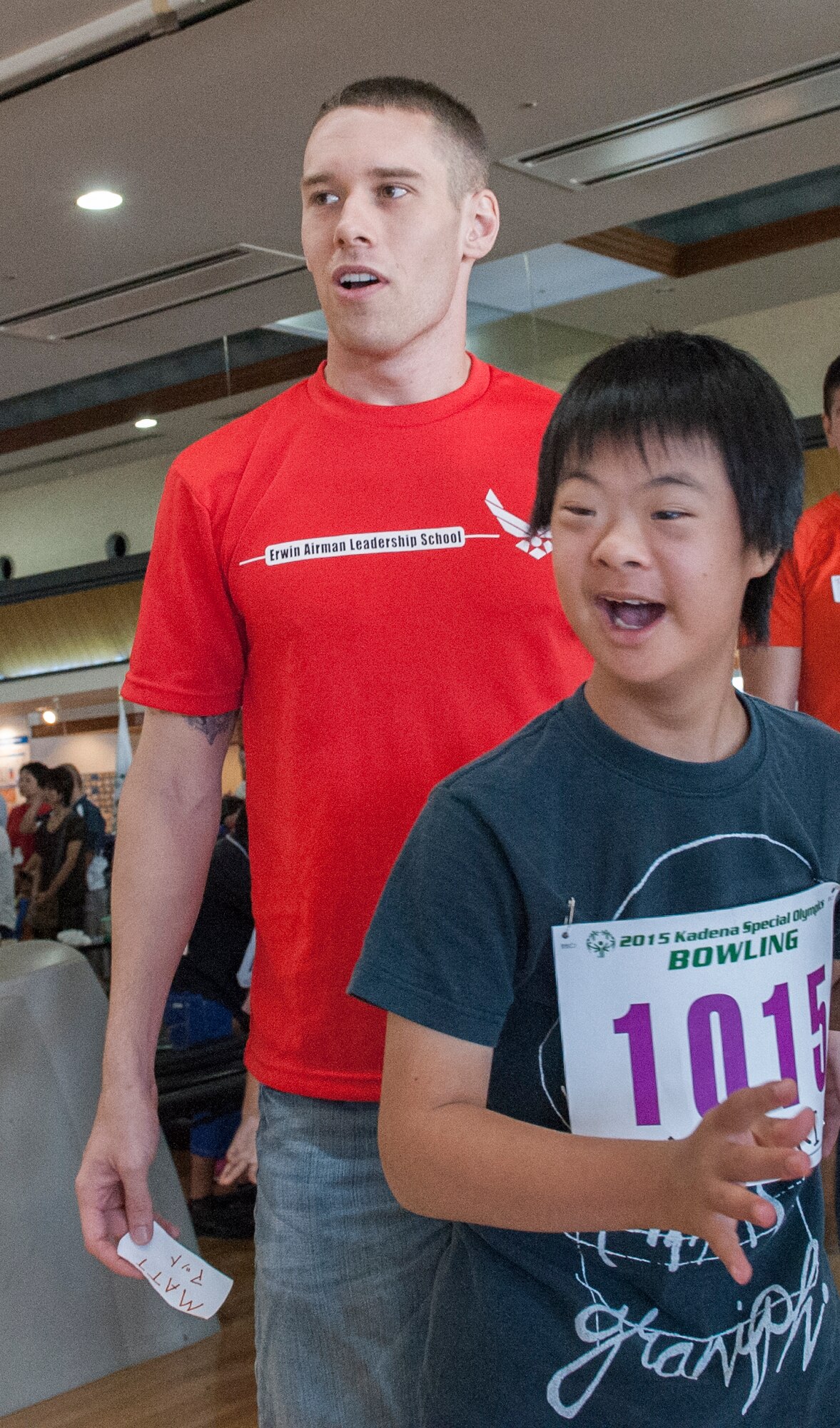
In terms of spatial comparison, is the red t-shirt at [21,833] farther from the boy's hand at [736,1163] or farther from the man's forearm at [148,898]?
the boy's hand at [736,1163]

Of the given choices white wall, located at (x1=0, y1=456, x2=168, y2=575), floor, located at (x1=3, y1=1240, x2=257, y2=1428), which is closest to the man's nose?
floor, located at (x1=3, y1=1240, x2=257, y2=1428)

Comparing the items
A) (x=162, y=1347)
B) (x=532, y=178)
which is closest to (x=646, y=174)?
(x=532, y=178)

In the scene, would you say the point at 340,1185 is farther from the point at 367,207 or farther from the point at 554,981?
the point at 367,207

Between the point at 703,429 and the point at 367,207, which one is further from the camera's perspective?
the point at 367,207

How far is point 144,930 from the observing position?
143cm

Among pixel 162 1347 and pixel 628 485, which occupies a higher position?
pixel 628 485

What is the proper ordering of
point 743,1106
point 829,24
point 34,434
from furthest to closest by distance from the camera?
point 34,434 → point 829,24 → point 743,1106

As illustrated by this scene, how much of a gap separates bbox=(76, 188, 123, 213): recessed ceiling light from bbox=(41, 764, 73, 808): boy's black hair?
3987 millimetres

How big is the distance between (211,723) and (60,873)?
761cm

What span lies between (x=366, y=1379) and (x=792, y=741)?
68 cm

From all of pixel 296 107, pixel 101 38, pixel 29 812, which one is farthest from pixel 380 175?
pixel 29 812

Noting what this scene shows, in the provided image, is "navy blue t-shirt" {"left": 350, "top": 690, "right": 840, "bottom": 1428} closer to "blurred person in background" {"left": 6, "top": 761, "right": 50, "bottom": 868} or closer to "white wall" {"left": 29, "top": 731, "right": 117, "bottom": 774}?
"blurred person in background" {"left": 6, "top": 761, "right": 50, "bottom": 868}

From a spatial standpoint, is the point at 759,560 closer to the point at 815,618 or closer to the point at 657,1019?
the point at 657,1019

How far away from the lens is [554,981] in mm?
954
